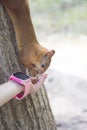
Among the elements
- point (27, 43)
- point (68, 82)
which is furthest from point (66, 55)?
point (27, 43)

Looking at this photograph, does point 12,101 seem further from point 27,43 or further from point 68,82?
point 68,82

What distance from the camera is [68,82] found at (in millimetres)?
3828

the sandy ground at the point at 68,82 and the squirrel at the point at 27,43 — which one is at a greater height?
the sandy ground at the point at 68,82

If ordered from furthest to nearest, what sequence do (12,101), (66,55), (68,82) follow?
(66,55) < (68,82) < (12,101)

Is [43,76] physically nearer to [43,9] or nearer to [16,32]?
[16,32]

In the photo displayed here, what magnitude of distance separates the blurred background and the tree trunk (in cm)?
103

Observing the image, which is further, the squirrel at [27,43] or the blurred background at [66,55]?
the blurred background at [66,55]

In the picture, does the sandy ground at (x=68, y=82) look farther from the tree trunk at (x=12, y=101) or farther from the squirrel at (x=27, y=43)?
the squirrel at (x=27, y=43)

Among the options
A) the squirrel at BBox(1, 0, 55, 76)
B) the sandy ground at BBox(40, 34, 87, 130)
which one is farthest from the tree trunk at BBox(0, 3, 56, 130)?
the sandy ground at BBox(40, 34, 87, 130)

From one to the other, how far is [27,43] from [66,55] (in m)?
2.85

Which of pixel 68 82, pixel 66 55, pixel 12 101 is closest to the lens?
pixel 12 101

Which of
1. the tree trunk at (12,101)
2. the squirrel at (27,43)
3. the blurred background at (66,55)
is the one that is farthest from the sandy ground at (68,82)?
the squirrel at (27,43)

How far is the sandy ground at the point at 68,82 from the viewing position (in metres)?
3.11

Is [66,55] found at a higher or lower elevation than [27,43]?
higher
